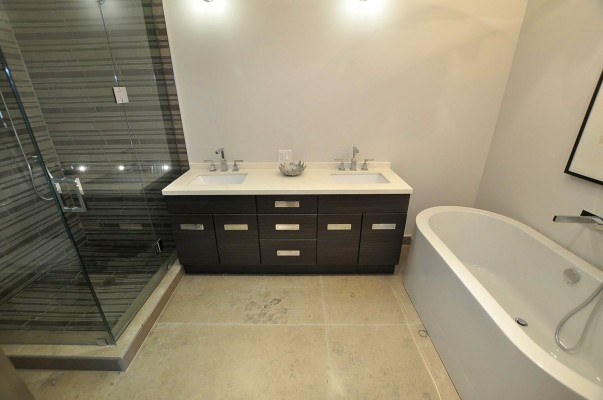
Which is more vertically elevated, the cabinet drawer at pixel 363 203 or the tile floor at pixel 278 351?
the cabinet drawer at pixel 363 203

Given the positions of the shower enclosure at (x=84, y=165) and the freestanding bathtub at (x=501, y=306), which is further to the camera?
the shower enclosure at (x=84, y=165)

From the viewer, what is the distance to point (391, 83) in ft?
6.63

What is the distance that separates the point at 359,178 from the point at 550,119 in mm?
1273

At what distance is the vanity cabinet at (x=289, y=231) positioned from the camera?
6.10 ft

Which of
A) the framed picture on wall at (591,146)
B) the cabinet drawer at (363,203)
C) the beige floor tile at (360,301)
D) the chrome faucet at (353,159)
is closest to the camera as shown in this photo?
the framed picture on wall at (591,146)

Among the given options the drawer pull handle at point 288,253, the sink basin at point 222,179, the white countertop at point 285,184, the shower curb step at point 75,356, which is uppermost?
the white countertop at point 285,184

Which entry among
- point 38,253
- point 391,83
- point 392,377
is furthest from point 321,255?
point 38,253

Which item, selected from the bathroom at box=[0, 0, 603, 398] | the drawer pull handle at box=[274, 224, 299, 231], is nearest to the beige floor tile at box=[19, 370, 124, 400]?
the bathroom at box=[0, 0, 603, 398]

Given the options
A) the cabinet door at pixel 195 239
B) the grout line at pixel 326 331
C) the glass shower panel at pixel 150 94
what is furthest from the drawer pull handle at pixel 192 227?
the grout line at pixel 326 331

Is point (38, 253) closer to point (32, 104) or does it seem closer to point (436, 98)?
point (32, 104)

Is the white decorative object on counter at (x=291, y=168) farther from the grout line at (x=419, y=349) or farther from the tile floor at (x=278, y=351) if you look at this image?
the grout line at (x=419, y=349)

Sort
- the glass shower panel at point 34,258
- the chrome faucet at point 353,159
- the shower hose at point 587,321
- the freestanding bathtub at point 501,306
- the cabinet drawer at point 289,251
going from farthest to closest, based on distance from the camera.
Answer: the chrome faucet at point 353,159
the cabinet drawer at point 289,251
the glass shower panel at point 34,258
the shower hose at point 587,321
the freestanding bathtub at point 501,306

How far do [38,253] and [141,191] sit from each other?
74 centimetres

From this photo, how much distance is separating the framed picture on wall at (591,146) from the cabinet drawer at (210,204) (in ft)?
6.45
